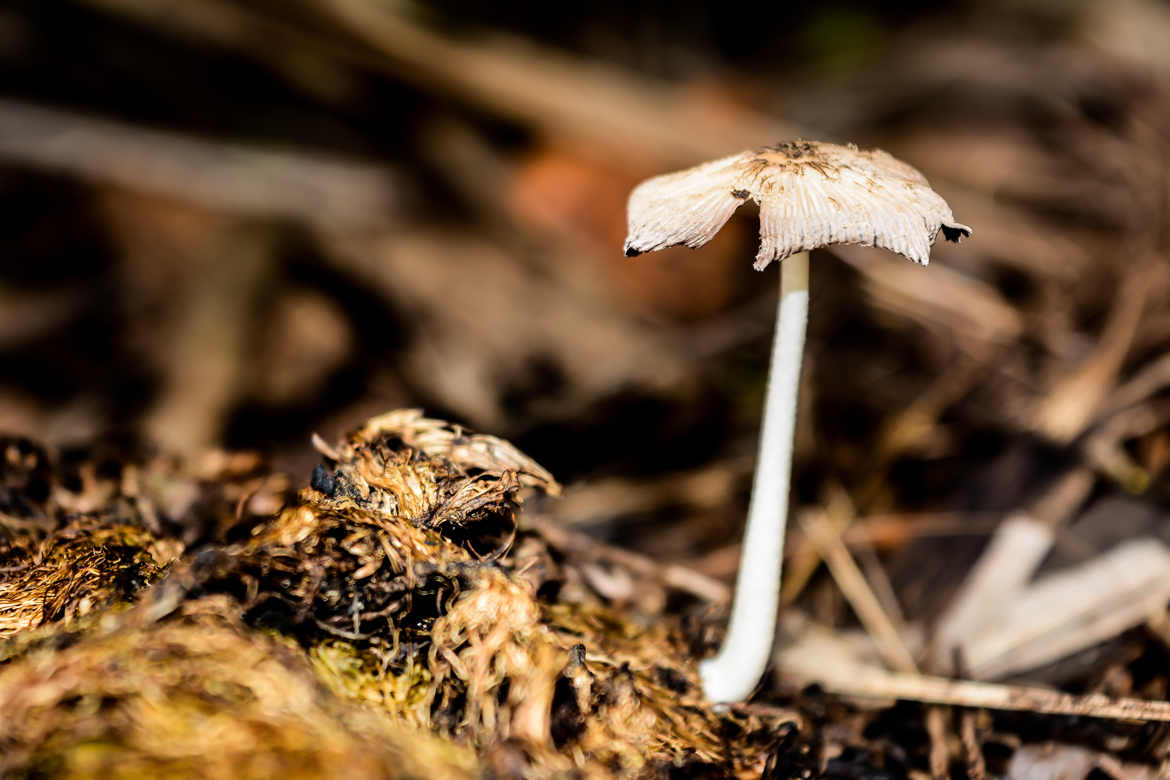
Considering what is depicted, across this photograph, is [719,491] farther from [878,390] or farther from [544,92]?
[544,92]

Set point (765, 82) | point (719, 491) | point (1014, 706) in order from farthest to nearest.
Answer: point (765, 82) → point (719, 491) → point (1014, 706)

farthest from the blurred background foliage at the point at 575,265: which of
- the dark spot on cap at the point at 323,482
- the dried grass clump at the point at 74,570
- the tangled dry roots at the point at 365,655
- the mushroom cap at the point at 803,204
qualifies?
the mushroom cap at the point at 803,204

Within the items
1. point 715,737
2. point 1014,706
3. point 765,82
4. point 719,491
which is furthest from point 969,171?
point 715,737

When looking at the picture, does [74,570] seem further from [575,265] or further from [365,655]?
[575,265]

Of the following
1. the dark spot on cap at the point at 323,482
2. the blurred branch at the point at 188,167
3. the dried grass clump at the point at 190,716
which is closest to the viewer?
the dried grass clump at the point at 190,716

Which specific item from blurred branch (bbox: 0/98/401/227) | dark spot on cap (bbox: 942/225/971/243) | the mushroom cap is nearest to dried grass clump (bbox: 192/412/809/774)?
the mushroom cap

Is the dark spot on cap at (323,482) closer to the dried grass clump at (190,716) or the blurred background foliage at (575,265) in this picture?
the dried grass clump at (190,716)

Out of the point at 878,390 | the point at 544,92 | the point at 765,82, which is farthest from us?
the point at 765,82
